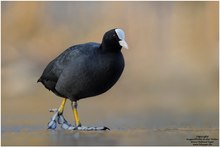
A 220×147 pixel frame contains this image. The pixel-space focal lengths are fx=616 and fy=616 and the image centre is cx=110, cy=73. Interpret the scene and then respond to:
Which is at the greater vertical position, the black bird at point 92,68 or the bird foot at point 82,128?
the black bird at point 92,68

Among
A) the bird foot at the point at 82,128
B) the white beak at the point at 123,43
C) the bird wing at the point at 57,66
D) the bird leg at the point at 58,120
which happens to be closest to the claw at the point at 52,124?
the bird leg at the point at 58,120

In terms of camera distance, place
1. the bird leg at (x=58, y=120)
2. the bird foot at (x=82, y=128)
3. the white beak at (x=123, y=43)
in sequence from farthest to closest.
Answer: the bird leg at (x=58, y=120) < the bird foot at (x=82, y=128) < the white beak at (x=123, y=43)

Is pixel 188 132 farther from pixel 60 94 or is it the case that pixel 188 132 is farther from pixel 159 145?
pixel 60 94

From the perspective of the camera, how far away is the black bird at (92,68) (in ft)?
28.6

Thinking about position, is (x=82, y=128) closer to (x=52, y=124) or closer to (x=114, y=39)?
(x=52, y=124)

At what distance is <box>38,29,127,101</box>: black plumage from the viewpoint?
28.6ft

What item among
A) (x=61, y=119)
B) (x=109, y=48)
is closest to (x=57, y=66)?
(x=61, y=119)

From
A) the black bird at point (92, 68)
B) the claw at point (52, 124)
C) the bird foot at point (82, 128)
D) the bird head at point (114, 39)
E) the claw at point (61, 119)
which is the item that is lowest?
the bird foot at point (82, 128)

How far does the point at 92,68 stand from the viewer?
28.7ft

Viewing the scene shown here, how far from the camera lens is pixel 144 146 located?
24.2 ft

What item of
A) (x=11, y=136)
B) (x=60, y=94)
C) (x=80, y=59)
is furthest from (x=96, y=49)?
(x=11, y=136)

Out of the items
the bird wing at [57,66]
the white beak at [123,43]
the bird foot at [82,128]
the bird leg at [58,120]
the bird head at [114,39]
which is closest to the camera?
the white beak at [123,43]

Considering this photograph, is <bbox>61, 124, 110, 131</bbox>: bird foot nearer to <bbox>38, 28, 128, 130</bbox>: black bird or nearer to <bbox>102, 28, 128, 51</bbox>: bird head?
<bbox>38, 28, 128, 130</bbox>: black bird

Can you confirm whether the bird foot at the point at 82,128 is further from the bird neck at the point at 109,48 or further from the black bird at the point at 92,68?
the bird neck at the point at 109,48
